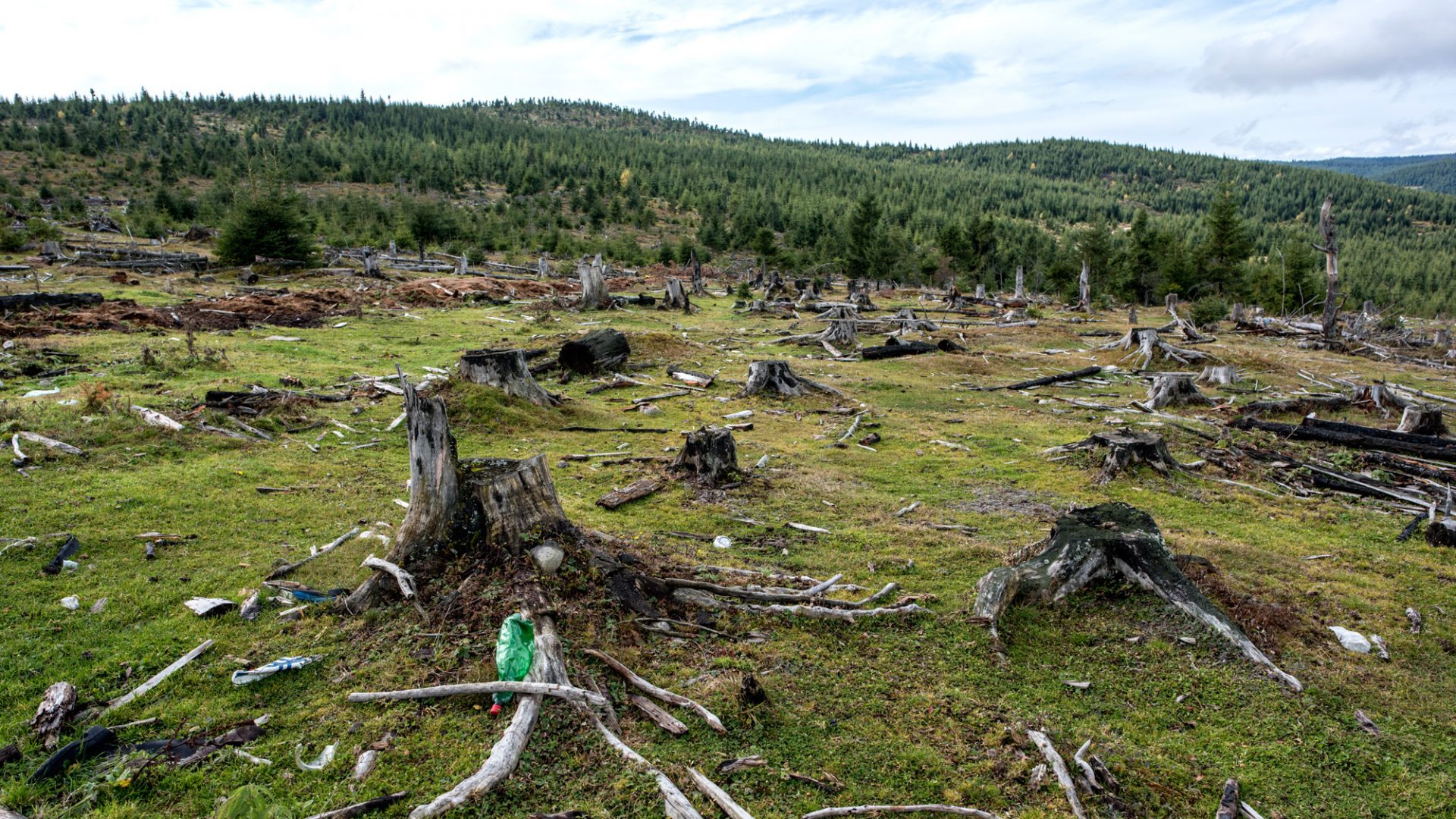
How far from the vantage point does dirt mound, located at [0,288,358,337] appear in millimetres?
18469

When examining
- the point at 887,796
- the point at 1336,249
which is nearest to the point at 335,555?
the point at 887,796

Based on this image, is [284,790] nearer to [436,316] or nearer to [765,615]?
[765,615]

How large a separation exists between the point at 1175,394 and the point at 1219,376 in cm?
387

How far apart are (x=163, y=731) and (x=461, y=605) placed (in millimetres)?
1884

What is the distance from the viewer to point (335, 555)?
7.07 meters

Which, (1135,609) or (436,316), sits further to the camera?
(436,316)

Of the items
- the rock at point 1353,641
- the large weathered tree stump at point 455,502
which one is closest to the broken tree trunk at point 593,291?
the large weathered tree stump at point 455,502

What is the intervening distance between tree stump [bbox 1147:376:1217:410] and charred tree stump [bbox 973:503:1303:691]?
10.7 meters

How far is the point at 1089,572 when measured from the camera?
6539mm

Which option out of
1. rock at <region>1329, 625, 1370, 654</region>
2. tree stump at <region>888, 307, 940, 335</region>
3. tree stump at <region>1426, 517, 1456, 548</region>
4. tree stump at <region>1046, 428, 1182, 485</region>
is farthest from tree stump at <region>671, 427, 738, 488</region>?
tree stump at <region>888, 307, 940, 335</region>

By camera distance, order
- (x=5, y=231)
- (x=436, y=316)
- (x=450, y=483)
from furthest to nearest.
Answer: (x=5, y=231)
(x=436, y=316)
(x=450, y=483)

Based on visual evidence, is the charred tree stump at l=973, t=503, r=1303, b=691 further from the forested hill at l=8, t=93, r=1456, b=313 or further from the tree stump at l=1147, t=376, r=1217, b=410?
the forested hill at l=8, t=93, r=1456, b=313

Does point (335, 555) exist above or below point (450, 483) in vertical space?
below

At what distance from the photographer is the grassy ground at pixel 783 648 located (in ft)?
13.7
